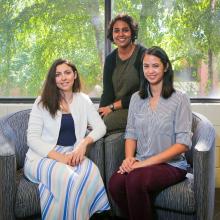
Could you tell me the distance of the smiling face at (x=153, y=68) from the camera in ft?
7.46

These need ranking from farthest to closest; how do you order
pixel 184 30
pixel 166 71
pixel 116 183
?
pixel 184 30 < pixel 166 71 < pixel 116 183

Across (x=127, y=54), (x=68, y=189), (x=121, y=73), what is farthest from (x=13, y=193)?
(x=127, y=54)

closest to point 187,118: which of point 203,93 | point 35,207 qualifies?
point 35,207

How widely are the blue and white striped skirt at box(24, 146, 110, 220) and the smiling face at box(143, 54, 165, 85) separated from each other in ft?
2.06

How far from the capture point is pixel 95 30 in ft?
11.1

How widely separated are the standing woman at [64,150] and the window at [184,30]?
1.12 m

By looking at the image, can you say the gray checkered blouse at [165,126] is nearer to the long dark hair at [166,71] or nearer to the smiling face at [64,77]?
the long dark hair at [166,71]

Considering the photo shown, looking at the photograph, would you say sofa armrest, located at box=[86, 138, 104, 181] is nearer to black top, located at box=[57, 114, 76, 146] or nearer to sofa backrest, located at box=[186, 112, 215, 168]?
black top, located at box=[57, 114, 76, 146]

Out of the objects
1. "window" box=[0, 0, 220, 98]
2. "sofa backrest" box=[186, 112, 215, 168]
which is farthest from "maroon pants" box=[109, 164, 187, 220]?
"window" box=[0, 0, 220, 98]

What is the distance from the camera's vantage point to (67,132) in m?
2.47

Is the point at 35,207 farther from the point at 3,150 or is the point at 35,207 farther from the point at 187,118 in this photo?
the point at 187,118

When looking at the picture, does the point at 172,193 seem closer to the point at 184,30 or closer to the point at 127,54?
the point at 127,54

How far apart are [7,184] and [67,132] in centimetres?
53

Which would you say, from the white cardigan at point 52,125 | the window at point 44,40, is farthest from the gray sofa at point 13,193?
the window at point 44,40
